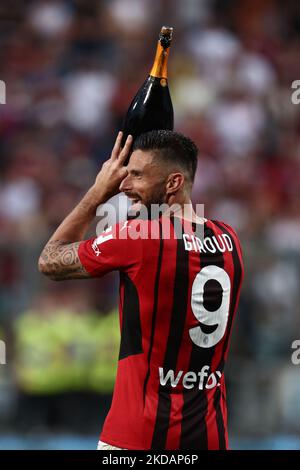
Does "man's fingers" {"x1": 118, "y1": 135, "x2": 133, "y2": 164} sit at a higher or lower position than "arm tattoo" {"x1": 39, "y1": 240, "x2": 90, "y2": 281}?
higher

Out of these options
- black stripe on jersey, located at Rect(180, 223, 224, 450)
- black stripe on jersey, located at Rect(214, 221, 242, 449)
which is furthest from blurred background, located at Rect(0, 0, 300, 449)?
black stripe on jersey, located at Rect(180, 223, 224, 450)

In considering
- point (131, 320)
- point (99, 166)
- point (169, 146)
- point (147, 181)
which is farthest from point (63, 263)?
point (99, 166)

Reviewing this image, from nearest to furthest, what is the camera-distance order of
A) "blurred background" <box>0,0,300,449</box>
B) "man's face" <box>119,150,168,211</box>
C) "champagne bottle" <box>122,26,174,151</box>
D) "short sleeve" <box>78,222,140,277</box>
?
"short sleeve" <box>78,222,140,277</box> < "man's face" <box>119,150,168,211</box> < "champagne bottle" <box>122,26,174,151</box> < "blurred background" <box>0,0,300,449</box>

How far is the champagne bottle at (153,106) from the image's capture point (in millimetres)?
4246

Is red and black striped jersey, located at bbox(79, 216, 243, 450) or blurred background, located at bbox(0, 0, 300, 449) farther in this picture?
blurred background, located at bbox(0, 0, 300, 449)

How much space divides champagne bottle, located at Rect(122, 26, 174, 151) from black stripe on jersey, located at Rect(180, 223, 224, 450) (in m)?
0.67

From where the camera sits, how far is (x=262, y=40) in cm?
1183

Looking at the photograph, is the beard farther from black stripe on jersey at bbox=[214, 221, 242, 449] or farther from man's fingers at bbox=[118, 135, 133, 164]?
black stripe on jersey at bbox=[214, 221, 242, 449]

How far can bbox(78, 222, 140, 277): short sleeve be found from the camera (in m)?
3.98

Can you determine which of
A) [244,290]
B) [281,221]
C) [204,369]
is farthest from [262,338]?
[204,369]

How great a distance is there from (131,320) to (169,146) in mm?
822

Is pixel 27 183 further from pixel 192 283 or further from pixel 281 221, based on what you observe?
pixel 192 283
